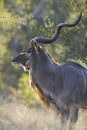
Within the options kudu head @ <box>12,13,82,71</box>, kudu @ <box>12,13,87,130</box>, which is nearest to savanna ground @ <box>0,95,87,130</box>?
kudu @ <box>12,13,87,130</box>

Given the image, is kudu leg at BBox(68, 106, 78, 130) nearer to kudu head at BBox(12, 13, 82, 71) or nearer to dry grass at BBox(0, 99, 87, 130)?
dry grass at BBox(0, 99, 87, 130)

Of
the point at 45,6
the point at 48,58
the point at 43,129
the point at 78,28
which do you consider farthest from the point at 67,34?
the point at 45,6

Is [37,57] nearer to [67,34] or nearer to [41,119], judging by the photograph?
[41,119]

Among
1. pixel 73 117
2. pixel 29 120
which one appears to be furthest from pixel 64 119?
pixel 29 120

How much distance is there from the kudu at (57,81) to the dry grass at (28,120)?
1.05 feet

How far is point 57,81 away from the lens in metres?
12.7

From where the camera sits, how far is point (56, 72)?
12.7m

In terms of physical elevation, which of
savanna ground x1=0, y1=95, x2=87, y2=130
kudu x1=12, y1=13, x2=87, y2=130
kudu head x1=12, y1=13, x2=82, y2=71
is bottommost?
savanna ground x1=0, y1=95, x2=87, y2=130

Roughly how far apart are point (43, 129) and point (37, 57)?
145cm

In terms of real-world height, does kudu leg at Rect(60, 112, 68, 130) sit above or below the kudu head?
below

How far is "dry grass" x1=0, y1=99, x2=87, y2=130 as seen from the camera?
1203 cm

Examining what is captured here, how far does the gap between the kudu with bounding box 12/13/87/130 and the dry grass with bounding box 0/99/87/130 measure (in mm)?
320

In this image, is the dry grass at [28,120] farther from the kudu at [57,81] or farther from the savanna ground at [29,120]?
the kudu at [57,81]

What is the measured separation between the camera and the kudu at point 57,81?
12344 mm
